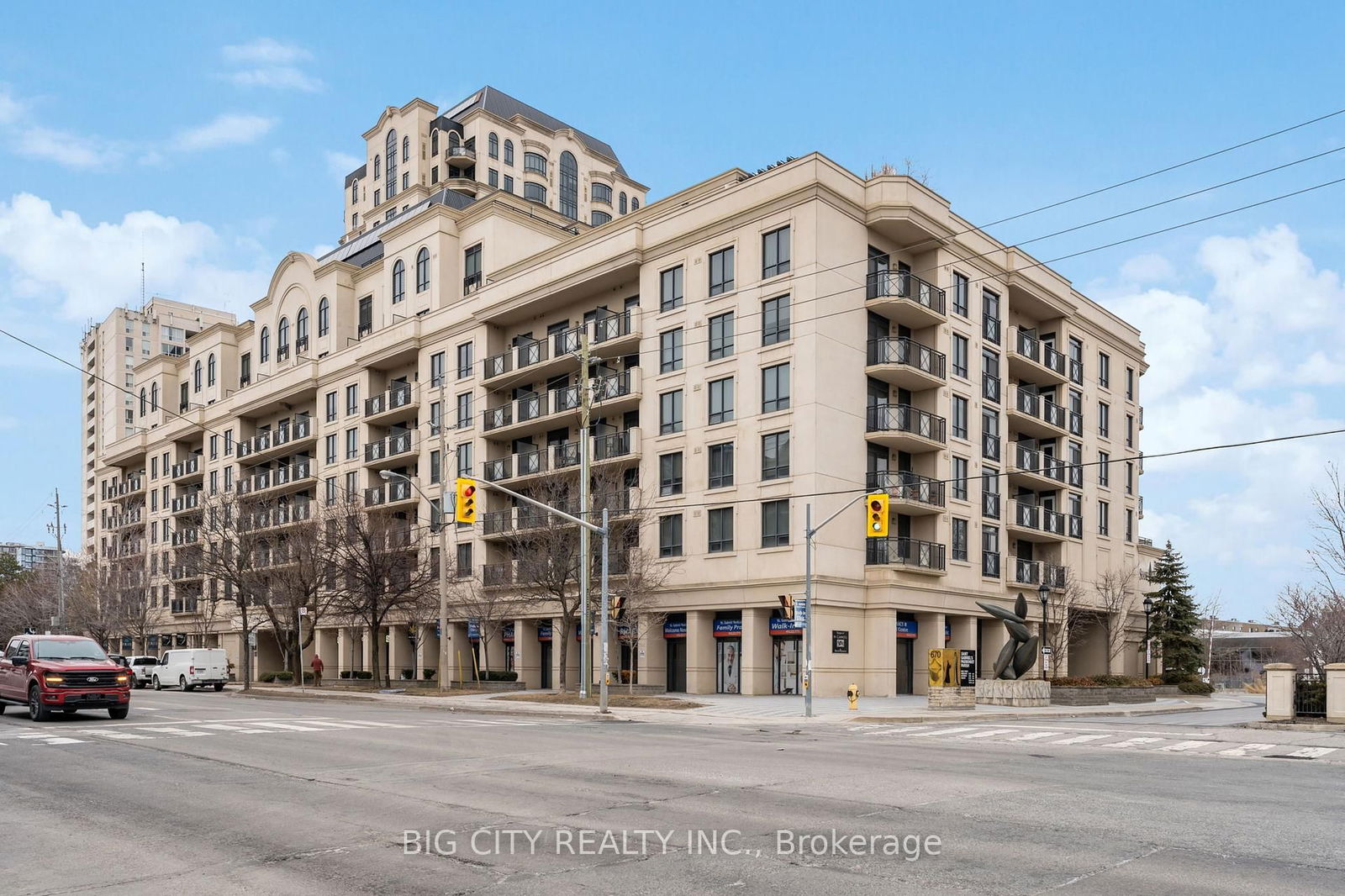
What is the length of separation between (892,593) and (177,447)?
6704 cm

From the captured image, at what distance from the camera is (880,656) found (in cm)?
4262

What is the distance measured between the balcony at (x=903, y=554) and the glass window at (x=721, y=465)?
20.1 feet

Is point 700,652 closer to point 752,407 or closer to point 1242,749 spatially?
point 752,407

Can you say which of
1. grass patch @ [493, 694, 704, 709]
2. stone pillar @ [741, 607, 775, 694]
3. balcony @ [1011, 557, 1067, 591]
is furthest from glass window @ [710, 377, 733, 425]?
balcony @ [1011, 557, 1067, 591]

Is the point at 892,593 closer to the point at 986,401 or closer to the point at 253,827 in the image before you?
the point at 986,401

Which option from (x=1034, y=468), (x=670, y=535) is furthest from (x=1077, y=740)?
(x=1034, y=468)

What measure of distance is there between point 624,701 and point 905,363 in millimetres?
17841

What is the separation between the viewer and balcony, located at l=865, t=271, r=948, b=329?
43.8 m

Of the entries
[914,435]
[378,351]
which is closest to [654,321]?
[914,435]

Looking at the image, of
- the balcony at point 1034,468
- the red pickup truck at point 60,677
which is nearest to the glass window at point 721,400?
the balcony at point 1034,468

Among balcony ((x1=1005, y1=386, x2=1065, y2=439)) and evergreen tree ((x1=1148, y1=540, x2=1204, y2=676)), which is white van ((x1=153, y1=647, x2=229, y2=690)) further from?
evergreen tree ((x1=1148, y1=540, x2=1204, y2=676))

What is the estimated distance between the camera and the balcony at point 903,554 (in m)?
43.6

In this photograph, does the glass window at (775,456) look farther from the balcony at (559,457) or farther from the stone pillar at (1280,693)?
the stone pillar at (1280,693)

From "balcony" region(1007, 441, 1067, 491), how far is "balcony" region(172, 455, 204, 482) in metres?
60.2
